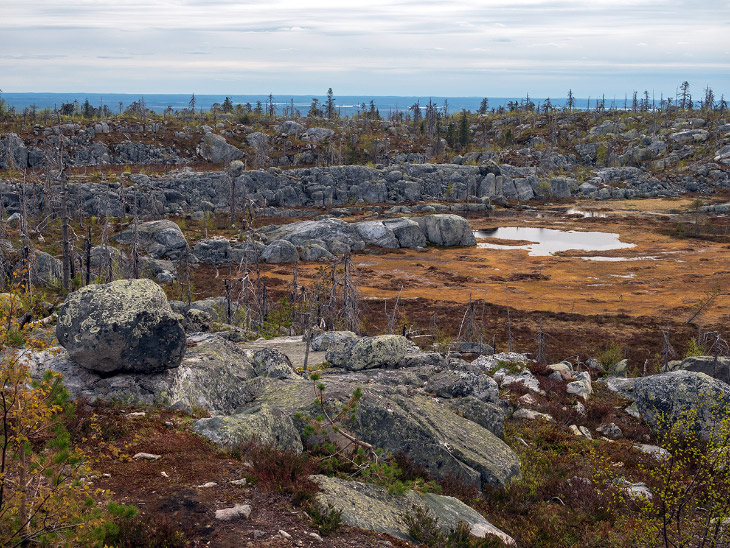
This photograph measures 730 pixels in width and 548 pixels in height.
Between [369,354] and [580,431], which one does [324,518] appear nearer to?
[369,354]

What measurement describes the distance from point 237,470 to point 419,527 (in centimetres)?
326

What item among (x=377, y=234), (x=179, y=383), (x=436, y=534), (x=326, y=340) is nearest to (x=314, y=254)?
(x=377, y=234)

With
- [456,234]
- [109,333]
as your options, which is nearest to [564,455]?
[109,333]

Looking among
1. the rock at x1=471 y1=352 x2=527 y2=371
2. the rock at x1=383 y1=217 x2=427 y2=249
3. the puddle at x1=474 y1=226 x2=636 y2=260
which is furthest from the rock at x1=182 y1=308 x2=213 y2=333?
the rock at x1=383 y1=217 x2=427 y2=249

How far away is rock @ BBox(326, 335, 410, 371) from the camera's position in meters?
18.8

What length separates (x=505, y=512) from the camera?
12.4m

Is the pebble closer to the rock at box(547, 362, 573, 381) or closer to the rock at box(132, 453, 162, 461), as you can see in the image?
the rock at box(132, 453, 162, 461)

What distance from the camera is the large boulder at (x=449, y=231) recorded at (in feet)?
290

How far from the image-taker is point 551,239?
90688 mm

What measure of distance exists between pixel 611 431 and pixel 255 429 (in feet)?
46.1

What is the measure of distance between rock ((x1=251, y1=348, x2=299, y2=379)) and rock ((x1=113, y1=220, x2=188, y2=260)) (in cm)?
5876

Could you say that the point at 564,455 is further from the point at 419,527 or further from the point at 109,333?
the point at 109,333

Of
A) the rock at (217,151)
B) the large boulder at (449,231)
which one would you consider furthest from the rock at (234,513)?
the rock at (217,151)

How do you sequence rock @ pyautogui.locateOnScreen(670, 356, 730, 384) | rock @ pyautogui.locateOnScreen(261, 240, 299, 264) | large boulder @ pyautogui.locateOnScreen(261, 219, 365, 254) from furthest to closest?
large boulder @ pyautogui.locateOnScreen(261, 219, 365, 254), rock @ pyautogui.locateOnScreen(261, 240, 299, 264), rock @ pyautogui.locateOnScreen(670, 356, 730, 384)
